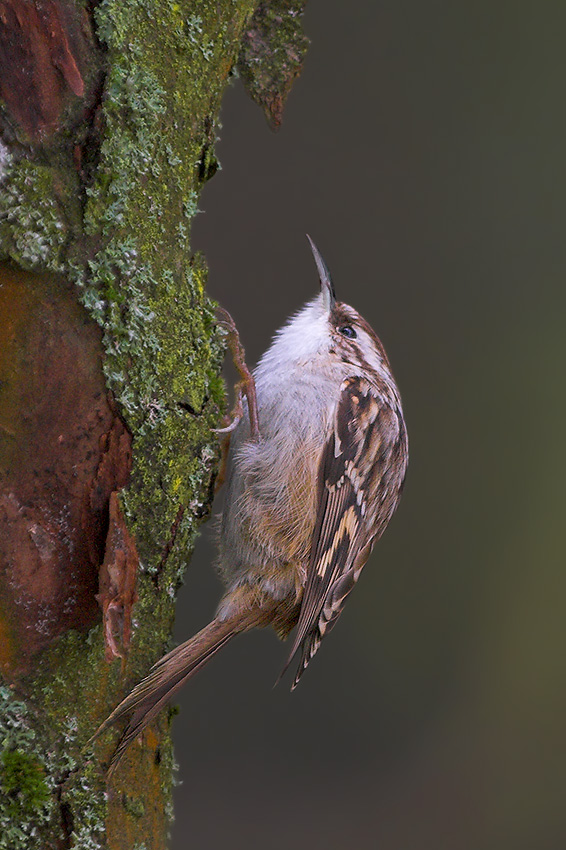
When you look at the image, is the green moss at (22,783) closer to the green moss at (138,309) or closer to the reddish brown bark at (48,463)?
the green moss at (138,309)

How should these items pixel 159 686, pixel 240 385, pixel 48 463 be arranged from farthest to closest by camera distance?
pixel 240 385, pixel 159 686, pixel 48 463

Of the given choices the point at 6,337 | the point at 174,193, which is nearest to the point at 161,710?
the point at 6,337

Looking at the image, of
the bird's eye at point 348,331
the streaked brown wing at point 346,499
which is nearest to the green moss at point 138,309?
the streaked brown wing at point 346,499

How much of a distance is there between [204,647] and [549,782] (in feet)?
5.55

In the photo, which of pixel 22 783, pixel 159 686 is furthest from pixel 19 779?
pixel 159 686

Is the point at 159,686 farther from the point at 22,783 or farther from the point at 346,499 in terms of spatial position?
the point at 346,499

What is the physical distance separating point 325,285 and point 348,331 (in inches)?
4.9

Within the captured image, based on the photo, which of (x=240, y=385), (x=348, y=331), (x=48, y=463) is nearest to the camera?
(x=48, y=463)

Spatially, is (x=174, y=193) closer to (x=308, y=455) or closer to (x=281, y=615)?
(x=308, y=455)

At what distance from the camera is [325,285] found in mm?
1911

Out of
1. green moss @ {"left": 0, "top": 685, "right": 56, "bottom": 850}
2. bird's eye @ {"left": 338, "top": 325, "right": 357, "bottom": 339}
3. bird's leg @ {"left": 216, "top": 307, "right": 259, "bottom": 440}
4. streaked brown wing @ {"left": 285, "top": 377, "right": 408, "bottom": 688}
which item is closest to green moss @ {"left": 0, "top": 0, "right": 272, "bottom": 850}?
green moss @ {"left": 0, "top": 685, "right": 56, "bottom": 850}

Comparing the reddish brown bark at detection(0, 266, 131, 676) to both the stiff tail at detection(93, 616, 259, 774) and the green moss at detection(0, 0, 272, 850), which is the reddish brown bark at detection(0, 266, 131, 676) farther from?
the stiff tail at detection(93, 616, 259, 774)

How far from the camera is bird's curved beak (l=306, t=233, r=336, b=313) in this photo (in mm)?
1899

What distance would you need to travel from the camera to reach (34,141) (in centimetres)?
116
